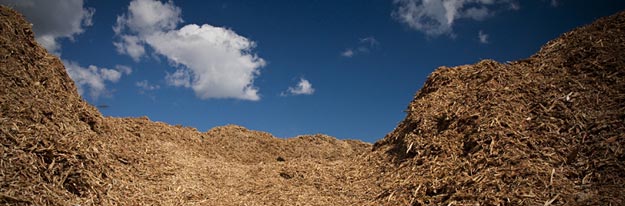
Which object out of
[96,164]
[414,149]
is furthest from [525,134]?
[96,164]

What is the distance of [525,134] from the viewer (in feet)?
19.4

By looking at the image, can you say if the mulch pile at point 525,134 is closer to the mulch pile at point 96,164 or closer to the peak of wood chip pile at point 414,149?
the peak of wood chip pile at point 414,149

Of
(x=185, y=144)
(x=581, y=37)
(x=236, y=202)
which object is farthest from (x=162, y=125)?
(x=581, y=37)

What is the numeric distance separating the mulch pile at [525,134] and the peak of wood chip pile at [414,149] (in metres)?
0.02

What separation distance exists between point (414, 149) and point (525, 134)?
206 cm

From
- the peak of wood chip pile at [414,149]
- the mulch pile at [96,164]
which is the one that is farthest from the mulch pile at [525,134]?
the mulch pile at [96,164]

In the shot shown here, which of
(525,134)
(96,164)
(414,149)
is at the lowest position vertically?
(96,164)

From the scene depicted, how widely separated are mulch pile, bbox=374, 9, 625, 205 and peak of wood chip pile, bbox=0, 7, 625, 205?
0.02 metres

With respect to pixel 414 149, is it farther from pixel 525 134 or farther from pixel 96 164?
pixel 96 164

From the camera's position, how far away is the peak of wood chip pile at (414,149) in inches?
192

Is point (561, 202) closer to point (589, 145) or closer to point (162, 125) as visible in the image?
point (589, 145)

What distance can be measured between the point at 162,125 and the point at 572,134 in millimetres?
9918

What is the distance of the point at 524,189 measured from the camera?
4.78 metres

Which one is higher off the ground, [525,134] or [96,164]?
[525,134]
